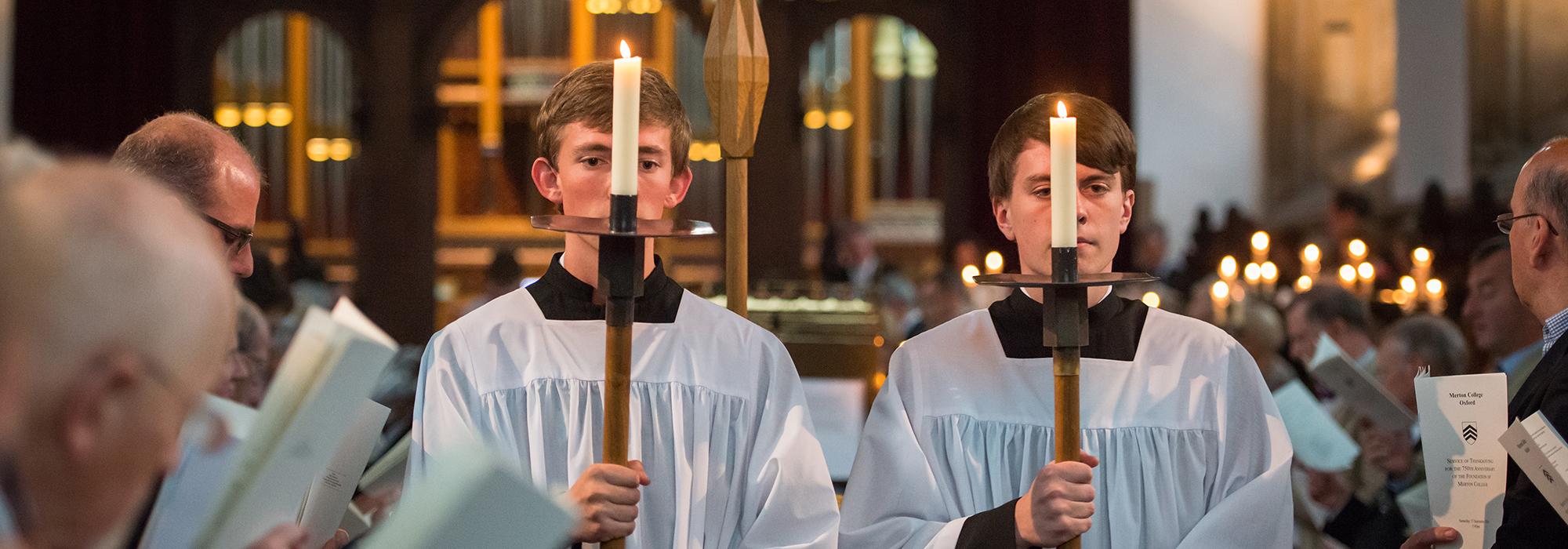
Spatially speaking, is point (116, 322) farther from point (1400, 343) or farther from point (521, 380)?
point (1400, 343)

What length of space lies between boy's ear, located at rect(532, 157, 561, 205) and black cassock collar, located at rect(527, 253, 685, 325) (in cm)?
11

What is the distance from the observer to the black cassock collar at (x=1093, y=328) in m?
2.46

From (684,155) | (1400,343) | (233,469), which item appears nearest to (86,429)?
(233,469)

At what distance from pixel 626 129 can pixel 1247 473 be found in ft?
3.76

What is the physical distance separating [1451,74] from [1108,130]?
7.22 m

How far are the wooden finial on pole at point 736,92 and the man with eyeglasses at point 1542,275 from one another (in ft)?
3.74

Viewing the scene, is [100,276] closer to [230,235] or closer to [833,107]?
[230,235]

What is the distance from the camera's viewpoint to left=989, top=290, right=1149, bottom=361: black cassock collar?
2.46 m

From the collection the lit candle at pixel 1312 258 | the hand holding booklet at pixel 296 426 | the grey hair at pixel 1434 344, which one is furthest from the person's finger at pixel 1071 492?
the lit candle at pixel 1312 258

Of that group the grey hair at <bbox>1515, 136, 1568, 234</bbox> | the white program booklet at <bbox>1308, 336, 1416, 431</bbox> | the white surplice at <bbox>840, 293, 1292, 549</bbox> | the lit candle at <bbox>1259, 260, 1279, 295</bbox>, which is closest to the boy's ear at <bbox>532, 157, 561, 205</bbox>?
the white surplice at <bbox>840, 293, 1292, 549</bbox>

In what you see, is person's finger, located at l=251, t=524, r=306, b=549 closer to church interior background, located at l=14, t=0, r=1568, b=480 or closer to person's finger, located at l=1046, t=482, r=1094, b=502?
person's finger, located at l=1046, t=482, r=1094, b=502

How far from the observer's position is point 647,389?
91.4 inches

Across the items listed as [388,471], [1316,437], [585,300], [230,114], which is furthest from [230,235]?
[230,114]

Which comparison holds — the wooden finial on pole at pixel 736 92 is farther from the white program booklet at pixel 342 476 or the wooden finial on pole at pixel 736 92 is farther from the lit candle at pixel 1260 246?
the lit candle at pixel 1260 246
